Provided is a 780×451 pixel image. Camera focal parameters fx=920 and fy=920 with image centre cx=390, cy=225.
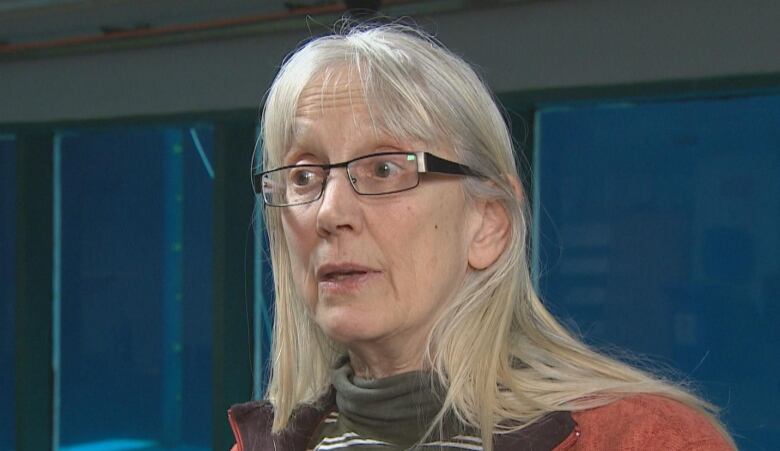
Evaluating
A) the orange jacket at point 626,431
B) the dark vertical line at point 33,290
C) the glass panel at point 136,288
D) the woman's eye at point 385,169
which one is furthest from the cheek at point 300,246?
the dark vertical line at point 33,290

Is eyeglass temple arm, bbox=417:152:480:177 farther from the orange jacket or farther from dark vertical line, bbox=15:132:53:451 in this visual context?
dark vertical line, bbox=15:132:53:451

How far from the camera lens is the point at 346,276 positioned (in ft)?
4.19

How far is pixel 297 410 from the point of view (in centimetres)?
150

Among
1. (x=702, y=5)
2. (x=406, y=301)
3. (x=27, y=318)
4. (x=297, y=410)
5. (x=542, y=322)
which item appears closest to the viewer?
(x=406, y=301)

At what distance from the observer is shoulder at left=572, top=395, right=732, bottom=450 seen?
3.78 feet

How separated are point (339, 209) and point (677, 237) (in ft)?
7.19

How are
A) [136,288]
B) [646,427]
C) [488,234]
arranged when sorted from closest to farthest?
[646,427] → [488,234] → [136,288]

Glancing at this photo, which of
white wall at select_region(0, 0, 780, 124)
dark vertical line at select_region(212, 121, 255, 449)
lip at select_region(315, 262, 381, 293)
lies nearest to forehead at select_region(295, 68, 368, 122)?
lip at select_region(315, 262, 381, 293)

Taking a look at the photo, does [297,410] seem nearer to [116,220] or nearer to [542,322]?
[542,322]

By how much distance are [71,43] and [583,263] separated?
253 cm

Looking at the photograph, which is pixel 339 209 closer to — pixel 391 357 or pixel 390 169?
pixel 390 169

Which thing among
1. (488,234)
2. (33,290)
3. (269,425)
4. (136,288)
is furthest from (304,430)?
(33,290)

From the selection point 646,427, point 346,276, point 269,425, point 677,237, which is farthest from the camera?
point 677,237

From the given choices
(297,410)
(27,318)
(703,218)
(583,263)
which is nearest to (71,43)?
(27,318)
